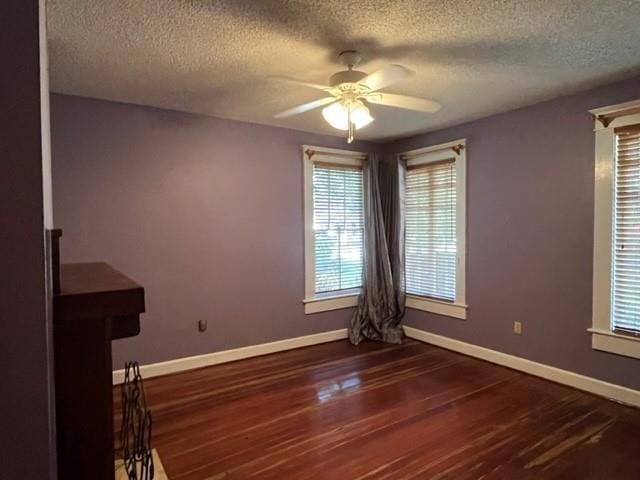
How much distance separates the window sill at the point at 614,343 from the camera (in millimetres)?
2898

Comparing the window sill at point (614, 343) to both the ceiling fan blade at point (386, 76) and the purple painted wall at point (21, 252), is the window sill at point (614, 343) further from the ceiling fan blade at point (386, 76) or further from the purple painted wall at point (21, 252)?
the purple painted wall at point (21, 252)

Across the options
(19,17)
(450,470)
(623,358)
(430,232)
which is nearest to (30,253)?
(19,17)

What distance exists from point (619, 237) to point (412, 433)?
7.08 ft

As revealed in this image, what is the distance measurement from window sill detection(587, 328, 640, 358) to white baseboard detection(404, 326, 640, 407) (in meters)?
0.27

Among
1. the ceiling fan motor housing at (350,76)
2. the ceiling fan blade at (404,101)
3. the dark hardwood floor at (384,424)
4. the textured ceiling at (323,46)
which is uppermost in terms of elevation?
the textured ceiling at (323,46)

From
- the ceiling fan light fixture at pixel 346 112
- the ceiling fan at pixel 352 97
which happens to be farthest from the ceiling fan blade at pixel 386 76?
the ceiling fan light fixture at pixel 346 112

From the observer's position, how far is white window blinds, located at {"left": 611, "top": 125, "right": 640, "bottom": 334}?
9.44 ft

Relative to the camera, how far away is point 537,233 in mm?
3504

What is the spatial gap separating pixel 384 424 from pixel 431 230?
2470 mm

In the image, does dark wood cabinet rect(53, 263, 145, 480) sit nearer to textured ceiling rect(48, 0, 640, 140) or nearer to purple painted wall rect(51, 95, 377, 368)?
textured ceiling rect(48, 0, 640, 140)

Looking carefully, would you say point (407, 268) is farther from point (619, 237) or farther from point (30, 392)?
point (30, 392)

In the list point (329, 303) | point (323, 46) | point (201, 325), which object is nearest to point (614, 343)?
point (329, 303)

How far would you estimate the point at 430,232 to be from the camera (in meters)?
4.55

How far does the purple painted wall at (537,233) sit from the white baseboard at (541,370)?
0.06 metres
